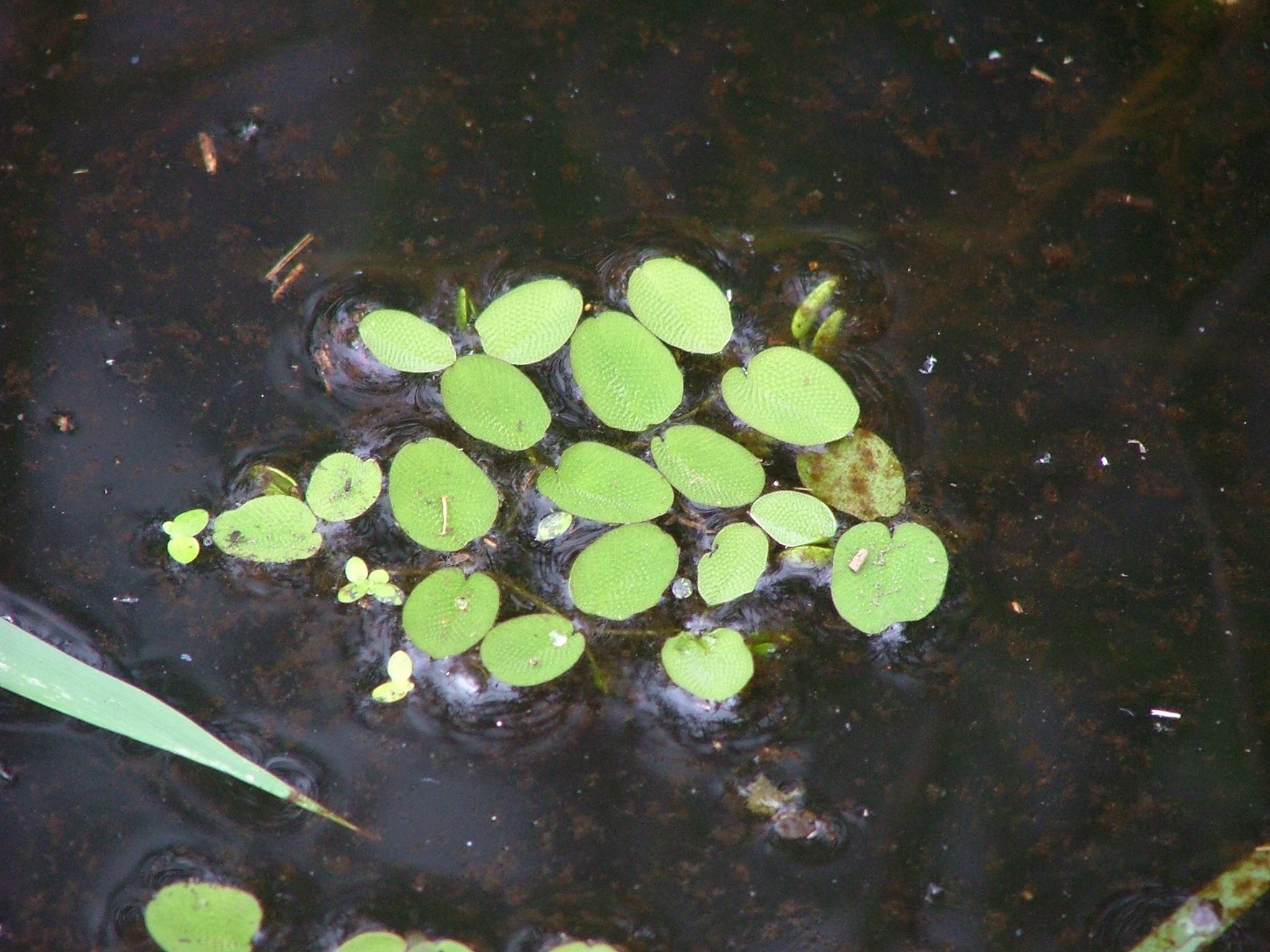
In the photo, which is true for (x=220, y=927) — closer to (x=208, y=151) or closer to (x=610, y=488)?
(x=610, y=488)

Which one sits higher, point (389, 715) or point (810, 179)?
point (810, 179)

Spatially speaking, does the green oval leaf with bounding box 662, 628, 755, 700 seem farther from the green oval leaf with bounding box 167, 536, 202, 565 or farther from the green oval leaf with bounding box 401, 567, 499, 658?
the green oval leaf with bounding box 167, 536, 202, 565

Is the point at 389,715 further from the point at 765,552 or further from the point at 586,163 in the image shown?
the point at 586,163

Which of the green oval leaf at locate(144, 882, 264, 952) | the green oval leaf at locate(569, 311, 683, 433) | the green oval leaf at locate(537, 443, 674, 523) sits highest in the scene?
the green oval leaf at locate(569, 311, 683, 433)

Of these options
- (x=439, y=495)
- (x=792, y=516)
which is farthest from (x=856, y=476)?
(x=439, y=495)

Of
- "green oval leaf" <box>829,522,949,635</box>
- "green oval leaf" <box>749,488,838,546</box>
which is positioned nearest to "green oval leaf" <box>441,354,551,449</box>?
"green oval leaf" <box>749,488,838,546</box>

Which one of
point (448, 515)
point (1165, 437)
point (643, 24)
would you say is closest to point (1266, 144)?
point (1165, 437)
